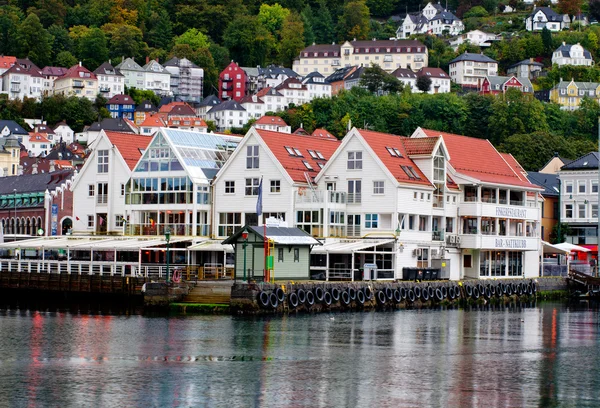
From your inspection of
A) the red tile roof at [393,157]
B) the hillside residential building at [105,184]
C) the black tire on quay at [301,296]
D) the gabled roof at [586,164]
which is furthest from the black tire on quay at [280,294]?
the gabled roof at [586,164]

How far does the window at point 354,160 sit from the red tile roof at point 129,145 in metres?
19.7

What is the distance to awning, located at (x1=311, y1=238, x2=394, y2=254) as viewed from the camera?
76.4 m

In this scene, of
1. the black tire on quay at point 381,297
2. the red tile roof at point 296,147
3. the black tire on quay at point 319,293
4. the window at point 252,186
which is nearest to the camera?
the black tire on quay at point 319,293

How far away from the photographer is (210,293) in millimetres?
71125

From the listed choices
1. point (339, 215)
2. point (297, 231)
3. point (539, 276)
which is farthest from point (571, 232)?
point (297, 231)

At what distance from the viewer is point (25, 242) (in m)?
90.6

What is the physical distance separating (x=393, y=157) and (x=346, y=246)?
10294 mm

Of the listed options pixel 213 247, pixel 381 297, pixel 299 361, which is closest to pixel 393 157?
pixel 381 297

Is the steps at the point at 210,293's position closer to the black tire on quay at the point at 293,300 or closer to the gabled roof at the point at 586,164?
the black tire on quay at the point at 293,300

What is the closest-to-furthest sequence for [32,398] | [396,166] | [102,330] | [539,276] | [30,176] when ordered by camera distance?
[32,398], [102,330], [396,166], [539,276], [30,176]

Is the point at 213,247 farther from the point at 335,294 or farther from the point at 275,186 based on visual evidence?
the point at 335,294

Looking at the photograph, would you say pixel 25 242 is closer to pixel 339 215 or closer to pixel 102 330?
pixel 339 215

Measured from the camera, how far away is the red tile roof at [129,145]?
313 ft

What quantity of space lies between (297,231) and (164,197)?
62.6 feet
